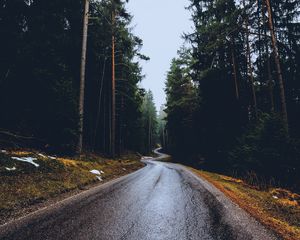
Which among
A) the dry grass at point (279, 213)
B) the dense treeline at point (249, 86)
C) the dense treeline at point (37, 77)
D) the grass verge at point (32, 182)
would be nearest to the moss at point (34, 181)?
the grass verge at point (32, 182)

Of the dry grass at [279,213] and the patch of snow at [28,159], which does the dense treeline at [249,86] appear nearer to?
the dry grass at [279,213]

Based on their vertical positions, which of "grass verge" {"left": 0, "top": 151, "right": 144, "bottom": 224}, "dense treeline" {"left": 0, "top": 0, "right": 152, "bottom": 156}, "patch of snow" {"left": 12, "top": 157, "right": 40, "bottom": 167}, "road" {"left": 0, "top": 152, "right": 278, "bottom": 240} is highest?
"dense treeline" {"left": 0, "top": 0, "right": 152, "bottom": 156}

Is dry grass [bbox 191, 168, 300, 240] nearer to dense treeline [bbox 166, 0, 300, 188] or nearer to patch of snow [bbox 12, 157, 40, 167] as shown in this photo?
dense treeline [bbox 166, 0, 300, 188]

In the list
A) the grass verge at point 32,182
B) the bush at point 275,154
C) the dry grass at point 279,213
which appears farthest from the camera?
the bush at point 275,154

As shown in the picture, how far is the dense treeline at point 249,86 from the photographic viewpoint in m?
11.3

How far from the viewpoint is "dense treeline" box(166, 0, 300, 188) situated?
37.0ft

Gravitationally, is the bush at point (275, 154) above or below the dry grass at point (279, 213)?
above

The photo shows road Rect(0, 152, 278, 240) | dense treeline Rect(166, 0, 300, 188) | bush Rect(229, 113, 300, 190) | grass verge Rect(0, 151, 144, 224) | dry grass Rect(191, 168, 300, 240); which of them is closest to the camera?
road Rect(0, 152, 278, 240)

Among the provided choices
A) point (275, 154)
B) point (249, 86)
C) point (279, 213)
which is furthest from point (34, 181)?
point (249, 86)

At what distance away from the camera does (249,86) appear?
21391 mm

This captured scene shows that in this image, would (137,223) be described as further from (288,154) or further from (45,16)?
(45,16)

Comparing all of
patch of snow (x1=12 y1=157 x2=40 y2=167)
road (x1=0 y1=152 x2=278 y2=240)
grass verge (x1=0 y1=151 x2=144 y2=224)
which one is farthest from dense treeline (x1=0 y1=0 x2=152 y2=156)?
road (x1=0 y1=152 x2=278 y2=240)

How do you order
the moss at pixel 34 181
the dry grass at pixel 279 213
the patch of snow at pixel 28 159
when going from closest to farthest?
1. the dry grass at pixel 279 213
2. the moss at pixel 34 181
3. the patch of snow at pixel 28 159

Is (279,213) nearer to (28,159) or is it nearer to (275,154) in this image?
(275,154)
